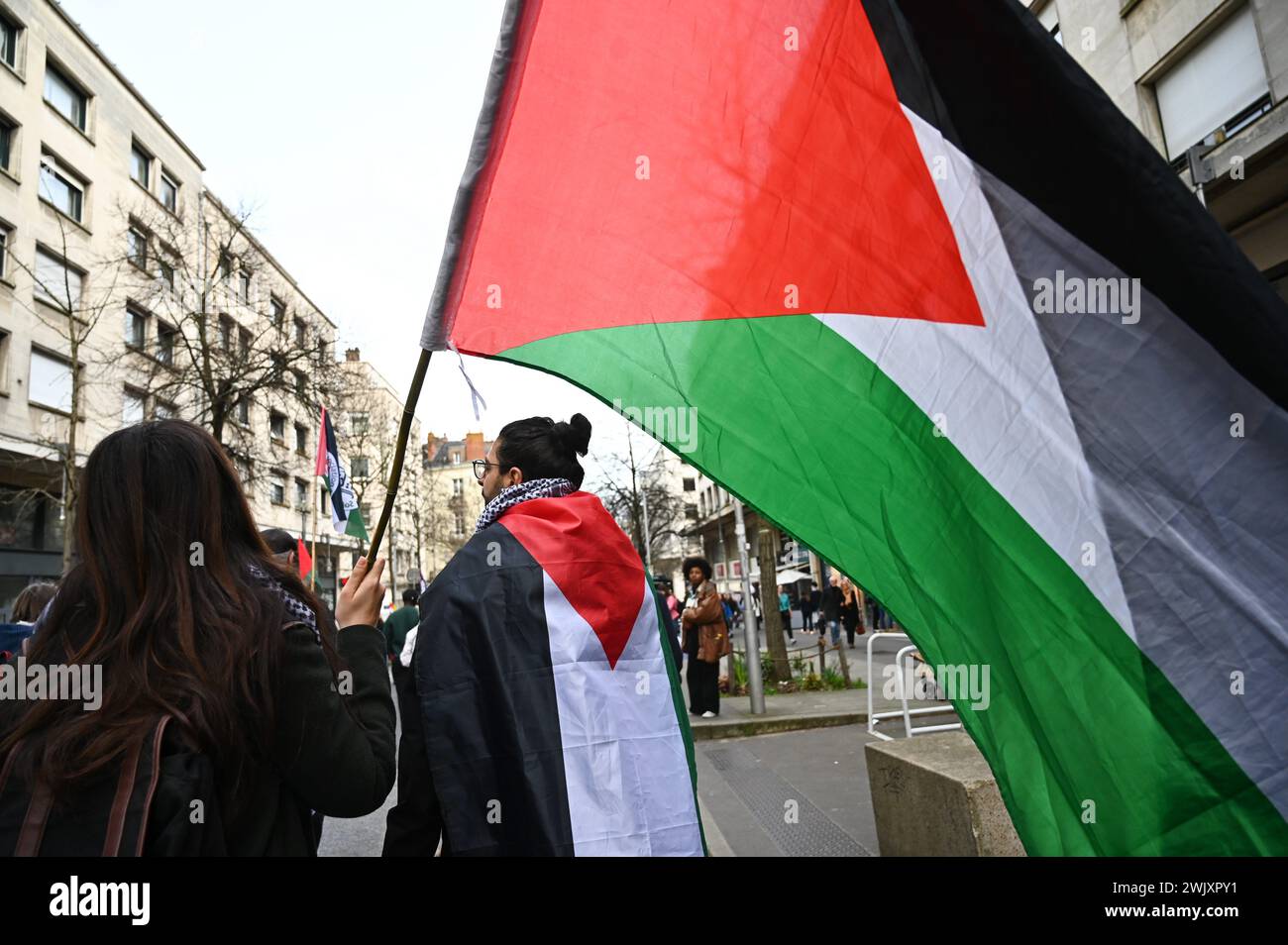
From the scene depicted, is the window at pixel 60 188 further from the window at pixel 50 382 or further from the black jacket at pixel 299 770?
the black jacket at pixel 299 770

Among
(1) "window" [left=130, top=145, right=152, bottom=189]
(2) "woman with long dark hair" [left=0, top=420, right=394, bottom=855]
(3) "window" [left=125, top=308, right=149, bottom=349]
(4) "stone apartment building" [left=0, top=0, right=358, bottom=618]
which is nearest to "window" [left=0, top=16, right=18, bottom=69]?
(4) "stone apartment building" [left=0, top=0, right=358, bottom=618]

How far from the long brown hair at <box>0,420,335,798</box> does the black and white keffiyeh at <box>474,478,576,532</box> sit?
58 centimetres

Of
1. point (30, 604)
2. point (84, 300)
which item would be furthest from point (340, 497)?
point (84, 300)

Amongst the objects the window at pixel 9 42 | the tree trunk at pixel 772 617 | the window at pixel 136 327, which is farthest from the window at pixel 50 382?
the tree trunk at pixel 772 617

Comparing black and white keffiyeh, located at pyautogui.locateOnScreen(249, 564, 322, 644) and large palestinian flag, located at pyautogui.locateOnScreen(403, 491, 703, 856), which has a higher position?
black and white keffiyeh, located at pyautogui.locateOnScreen(249, 564, 322, 644)

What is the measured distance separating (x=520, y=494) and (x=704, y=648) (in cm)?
836

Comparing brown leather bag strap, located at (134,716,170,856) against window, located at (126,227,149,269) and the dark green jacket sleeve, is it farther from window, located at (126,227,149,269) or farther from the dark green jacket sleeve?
window, located at (126,227,149,269)

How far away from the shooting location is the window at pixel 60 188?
2420cm

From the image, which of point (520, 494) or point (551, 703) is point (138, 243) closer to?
point (520, 494)

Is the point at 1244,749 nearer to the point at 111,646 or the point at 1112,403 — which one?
the point at 1112,403

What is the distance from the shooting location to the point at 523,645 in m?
1.87

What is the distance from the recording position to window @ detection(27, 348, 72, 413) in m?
23.1

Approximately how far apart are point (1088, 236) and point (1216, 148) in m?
13.0

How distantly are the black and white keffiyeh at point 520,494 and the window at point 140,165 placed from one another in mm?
32840
